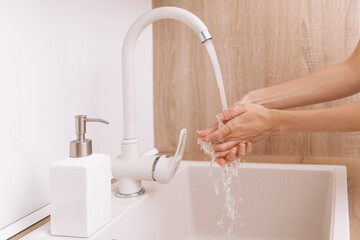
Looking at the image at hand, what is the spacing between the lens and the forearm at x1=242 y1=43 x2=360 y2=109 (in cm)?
94

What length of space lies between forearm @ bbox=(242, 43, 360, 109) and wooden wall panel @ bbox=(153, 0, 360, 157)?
0.46ft

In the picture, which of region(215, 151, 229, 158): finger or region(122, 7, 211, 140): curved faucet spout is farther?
region(215, 151, 229, 158): finger

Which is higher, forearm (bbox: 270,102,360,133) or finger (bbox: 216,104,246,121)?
finger (bbox: 216,104,246,121)

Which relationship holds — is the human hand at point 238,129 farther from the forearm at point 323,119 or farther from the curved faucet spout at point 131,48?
the curved faucet spout at point 131,48

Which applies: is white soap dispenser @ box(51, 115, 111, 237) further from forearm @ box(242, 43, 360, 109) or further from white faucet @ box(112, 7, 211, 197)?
forearm @ box(242, 43, 360, 109)

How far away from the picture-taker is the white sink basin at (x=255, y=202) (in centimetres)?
92

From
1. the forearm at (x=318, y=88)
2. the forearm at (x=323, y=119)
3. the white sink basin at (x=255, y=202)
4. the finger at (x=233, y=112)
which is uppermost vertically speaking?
the forearm at (x=318, y=88)

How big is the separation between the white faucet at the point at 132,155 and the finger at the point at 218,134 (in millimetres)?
104

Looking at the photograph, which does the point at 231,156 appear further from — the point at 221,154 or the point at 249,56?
the point at 249,56

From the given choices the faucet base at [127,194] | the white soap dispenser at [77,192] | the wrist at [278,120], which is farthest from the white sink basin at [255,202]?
the white soap dispenser at [77,192]

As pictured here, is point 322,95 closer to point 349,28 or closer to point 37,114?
point 349,28

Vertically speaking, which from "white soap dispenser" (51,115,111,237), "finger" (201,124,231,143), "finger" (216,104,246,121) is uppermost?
"finger" (216,104,246,121)

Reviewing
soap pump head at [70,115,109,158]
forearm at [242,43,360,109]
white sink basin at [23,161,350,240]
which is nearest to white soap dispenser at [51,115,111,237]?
soap pump head at [70,115,109,158]

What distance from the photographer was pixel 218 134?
2.81ft
